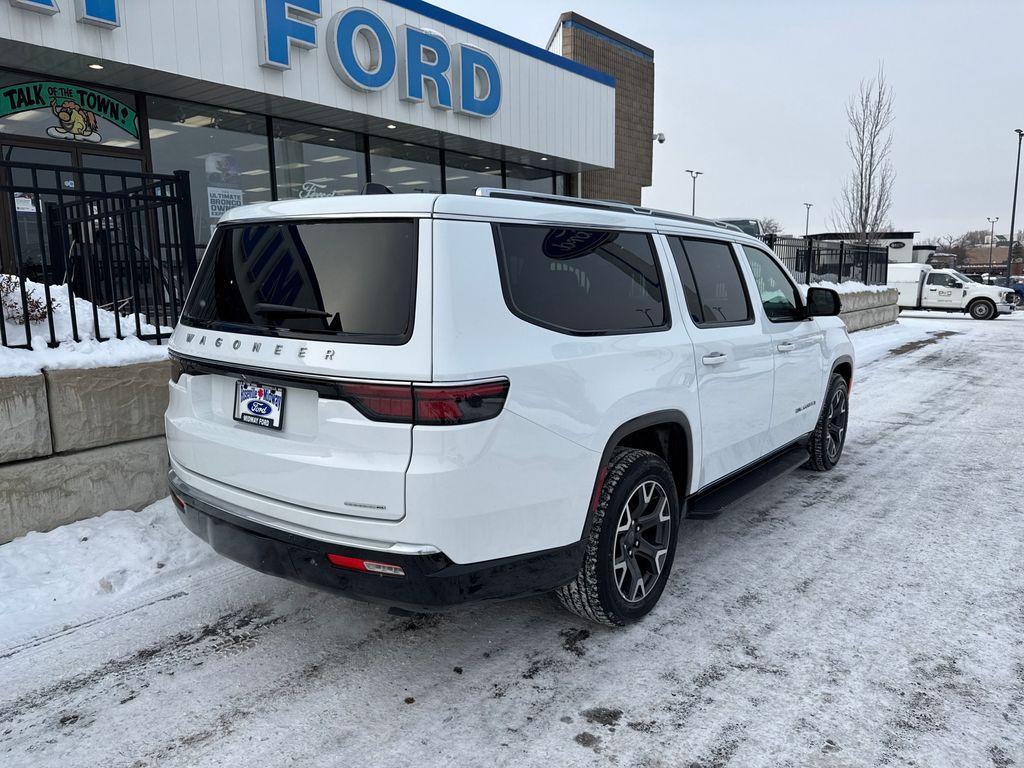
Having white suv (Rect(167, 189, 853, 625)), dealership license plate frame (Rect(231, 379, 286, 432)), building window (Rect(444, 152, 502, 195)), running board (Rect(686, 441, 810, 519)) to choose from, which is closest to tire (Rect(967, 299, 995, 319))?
building window (Rect(444, 152, 502, 195))

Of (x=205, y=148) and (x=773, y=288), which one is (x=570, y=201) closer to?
(x=773, y=288)

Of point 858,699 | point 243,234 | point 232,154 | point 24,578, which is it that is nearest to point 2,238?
point 232,154

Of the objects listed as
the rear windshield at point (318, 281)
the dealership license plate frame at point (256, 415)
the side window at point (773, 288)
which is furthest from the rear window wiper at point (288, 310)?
the side window at point (773, 288)

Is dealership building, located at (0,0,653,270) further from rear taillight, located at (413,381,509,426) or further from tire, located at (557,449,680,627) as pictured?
tire, located at (557,449,680,627)

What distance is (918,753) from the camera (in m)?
2.44

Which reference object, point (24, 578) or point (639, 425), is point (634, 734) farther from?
point (24, 578)

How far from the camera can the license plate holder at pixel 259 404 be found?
2648mm

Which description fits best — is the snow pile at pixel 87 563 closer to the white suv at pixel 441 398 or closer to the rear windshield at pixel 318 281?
the white suv at pixel 441 398

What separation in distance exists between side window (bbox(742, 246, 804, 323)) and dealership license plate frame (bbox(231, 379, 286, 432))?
318cm

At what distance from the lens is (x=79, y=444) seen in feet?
14.0

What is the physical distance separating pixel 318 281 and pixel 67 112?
8178 millimetres

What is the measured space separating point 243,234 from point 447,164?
11.5 m

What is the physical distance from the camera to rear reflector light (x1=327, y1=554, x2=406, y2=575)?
246 cm

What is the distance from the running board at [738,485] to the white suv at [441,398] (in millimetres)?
276
